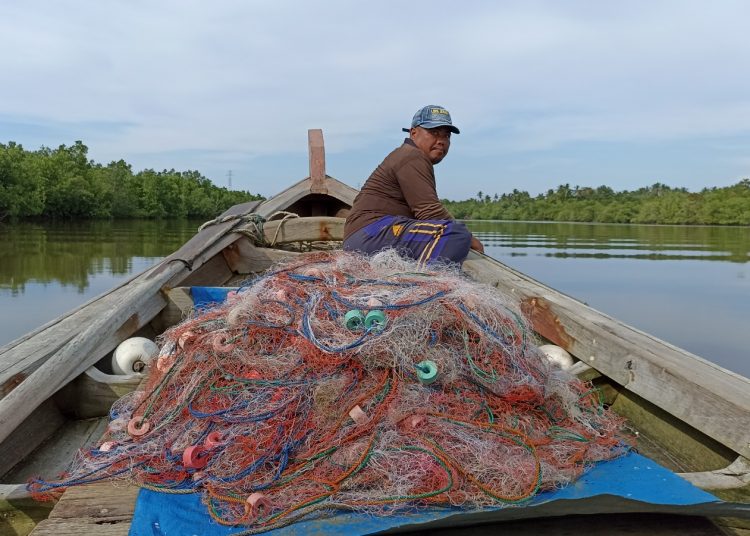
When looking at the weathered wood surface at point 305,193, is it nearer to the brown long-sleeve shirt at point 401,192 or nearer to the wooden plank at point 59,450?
the brown long-sleeve shirt at point 401,192

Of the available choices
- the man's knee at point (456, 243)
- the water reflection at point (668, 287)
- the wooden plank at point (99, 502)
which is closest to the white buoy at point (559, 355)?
the man's knee at point (456, 243)

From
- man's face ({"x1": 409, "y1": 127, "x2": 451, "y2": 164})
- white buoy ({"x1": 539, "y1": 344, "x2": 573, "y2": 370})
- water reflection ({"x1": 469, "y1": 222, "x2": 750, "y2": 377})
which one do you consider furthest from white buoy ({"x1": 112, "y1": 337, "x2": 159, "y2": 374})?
water reflection ({"x1": 469, "y1": 222, "x2": 750, "y2": 377})

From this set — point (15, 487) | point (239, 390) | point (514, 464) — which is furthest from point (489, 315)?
point (15, 487)

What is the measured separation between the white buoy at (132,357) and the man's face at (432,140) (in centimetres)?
236

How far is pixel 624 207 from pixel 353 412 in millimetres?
74703

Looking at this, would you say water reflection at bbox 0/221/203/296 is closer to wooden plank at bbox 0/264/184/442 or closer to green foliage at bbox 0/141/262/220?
wooden plank at bbox 0/264/184/442

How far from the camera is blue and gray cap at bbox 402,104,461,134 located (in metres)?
4.07

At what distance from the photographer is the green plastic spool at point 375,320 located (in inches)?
81.5

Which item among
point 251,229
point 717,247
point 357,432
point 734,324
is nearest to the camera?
point 357,432

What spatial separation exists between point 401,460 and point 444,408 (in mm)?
314

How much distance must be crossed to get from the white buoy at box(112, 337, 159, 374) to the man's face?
2.36 metres

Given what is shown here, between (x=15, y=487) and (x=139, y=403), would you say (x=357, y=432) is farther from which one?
(x=15, y=487)

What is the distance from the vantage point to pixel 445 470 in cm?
165

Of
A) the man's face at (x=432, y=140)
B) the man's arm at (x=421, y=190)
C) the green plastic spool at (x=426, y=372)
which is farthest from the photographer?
the man's face at (x=432, y=140)
